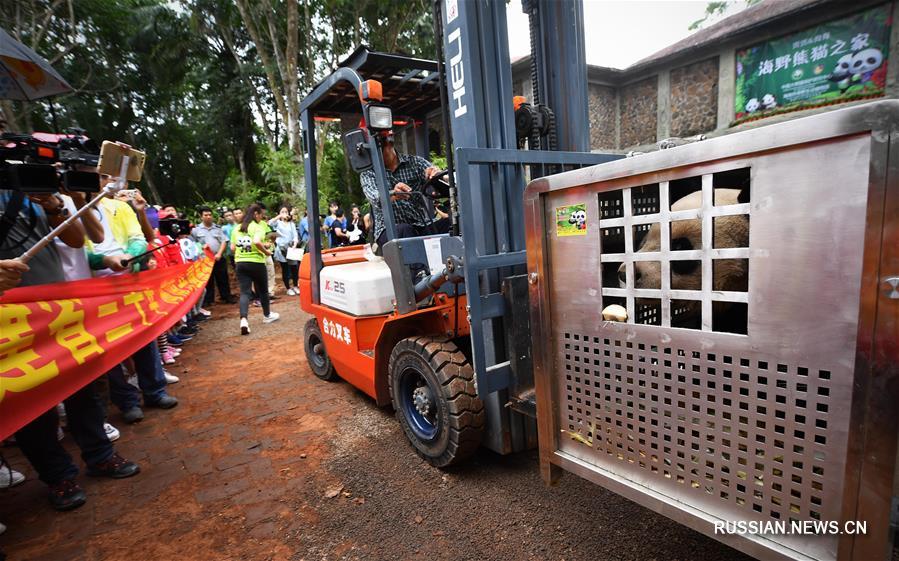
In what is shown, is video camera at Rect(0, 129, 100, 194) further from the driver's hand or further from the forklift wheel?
the forklift wheel

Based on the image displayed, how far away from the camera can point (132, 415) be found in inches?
166

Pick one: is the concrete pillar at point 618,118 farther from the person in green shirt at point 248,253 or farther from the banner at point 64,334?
the banner at point 64,334

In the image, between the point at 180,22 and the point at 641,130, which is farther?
the point at 180,22

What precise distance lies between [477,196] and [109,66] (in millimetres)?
25025

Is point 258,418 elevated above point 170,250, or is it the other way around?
point 170,250

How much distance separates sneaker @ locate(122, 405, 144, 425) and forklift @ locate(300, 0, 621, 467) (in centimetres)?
216

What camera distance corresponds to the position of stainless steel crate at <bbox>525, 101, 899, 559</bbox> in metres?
1.09

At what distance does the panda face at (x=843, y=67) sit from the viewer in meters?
9.50

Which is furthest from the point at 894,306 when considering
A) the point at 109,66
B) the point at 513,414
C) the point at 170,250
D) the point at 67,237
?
the point at 109,66

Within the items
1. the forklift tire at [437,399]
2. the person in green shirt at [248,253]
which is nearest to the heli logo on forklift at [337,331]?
the forklift tire at [437,399]

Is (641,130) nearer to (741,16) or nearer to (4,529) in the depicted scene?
(741,16)

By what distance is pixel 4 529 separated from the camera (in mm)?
2730

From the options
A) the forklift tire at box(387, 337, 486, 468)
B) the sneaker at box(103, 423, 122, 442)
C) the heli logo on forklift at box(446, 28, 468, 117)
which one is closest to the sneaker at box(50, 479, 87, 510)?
the sneaker at box(103, 423, 122, 442)

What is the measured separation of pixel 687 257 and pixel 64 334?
3.79 metres
